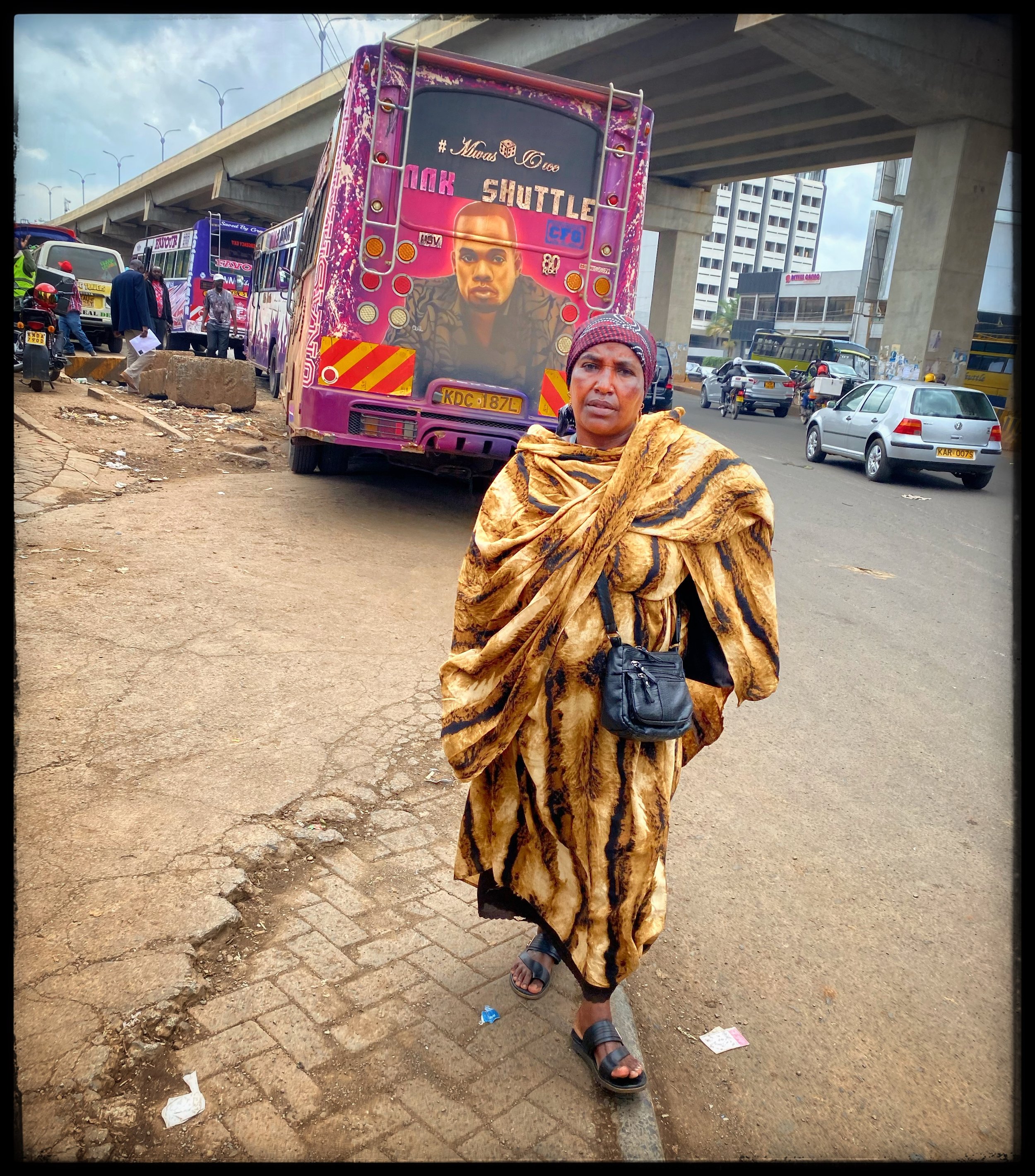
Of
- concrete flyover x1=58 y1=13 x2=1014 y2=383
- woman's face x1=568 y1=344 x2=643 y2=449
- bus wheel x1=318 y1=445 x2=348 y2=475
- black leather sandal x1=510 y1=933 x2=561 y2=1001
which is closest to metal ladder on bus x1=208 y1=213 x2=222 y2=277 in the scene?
concrete flyover x1=58 y1=13 x2=1014 y2=383

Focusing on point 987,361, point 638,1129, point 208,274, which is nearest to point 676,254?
point 987,361

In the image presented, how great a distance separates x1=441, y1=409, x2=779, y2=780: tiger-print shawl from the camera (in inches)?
80.0

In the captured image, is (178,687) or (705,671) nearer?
(705,671)

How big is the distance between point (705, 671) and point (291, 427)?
20.7ft

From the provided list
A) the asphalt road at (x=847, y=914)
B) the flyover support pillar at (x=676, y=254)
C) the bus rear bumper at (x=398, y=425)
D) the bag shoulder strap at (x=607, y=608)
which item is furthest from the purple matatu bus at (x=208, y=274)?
the bag shoulder strap at (x=607, y=608)

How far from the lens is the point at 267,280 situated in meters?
16.3

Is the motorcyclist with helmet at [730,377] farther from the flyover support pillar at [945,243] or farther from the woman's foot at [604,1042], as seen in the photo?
the woman's foot at [604,1042]

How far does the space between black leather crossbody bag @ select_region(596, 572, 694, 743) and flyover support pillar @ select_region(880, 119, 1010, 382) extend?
20.7 meters

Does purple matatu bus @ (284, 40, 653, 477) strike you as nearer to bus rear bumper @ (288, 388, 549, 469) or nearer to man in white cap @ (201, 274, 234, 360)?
bus rear bumper @ (288, 388, 549, 469)

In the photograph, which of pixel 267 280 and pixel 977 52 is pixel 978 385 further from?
pixel 267 280

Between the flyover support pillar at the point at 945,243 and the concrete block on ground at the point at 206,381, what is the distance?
1475 centimetres

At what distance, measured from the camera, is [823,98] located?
2262cm

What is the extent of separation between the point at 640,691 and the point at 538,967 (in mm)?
981
